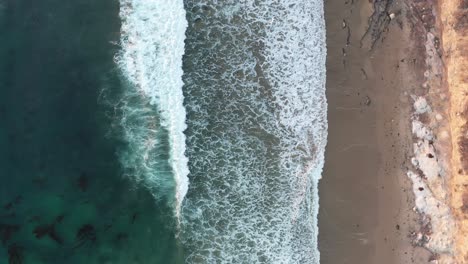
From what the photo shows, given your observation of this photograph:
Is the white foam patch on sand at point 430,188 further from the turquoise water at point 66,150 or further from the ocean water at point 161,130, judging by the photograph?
the turquoise water at point 66,150

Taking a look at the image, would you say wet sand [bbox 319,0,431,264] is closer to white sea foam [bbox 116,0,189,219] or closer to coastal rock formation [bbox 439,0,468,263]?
coastal rock formation [bbox 439,0,468,263]

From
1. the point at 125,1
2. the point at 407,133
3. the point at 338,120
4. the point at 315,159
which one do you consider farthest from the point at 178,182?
the point at 407,133

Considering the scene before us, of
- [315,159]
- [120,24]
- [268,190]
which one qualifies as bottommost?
[268,190]

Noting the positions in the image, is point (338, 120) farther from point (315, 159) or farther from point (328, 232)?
point (328, 232)

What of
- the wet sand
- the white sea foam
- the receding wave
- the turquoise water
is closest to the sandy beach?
the wet sand

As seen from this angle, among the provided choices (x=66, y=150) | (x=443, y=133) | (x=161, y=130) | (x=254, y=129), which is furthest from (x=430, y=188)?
(x=66, y=150)
